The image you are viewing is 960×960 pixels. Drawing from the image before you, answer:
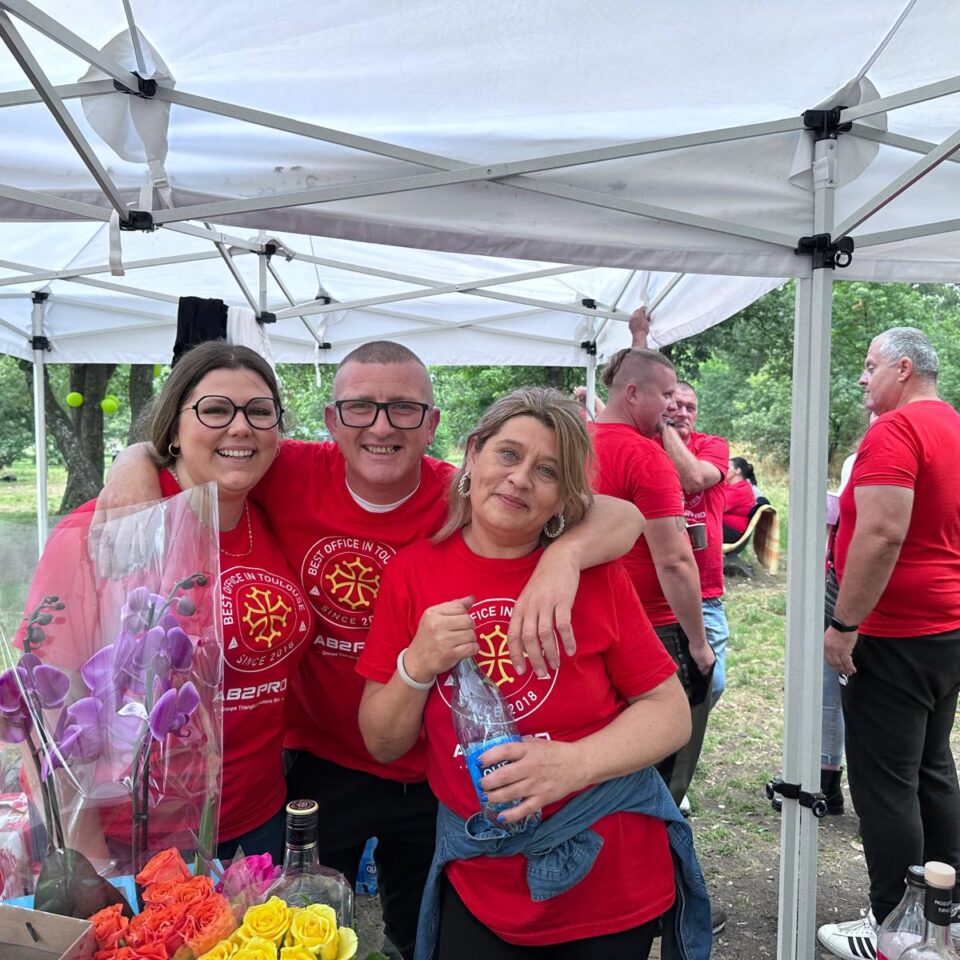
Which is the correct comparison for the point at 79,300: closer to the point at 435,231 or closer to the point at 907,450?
the point at 435,231

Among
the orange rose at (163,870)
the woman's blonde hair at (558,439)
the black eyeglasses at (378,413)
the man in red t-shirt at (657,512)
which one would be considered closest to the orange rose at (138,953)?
the orange rose at (163,870)

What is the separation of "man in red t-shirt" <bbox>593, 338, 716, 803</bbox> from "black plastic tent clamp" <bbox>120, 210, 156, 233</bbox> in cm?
164

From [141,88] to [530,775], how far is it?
1744mm

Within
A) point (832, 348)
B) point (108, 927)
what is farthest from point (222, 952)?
point (832, 348)

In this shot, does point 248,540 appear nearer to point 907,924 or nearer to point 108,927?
point 108,927

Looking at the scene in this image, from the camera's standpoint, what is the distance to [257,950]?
90 cm

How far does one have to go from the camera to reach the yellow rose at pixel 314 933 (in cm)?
93

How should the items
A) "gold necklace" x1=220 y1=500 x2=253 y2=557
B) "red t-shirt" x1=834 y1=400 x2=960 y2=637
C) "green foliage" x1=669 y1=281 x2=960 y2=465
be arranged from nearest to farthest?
"gold necklace" x1=220 y1=500 x2=253 y2=557 → "red t-shirt" x1=834 y1=400 x2=960 y2=637 → "green foliage" x1=669 y1=281 x2=960 y2=465

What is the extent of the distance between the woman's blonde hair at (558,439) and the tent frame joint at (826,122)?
1.08 meters

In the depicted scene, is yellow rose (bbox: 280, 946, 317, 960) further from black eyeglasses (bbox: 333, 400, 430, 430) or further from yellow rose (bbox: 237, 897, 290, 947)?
black eyeglasses (bbox: 333, 400, 430, 430)

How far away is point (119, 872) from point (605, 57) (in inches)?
75.2

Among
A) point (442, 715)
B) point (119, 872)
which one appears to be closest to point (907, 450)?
point (442, 715)

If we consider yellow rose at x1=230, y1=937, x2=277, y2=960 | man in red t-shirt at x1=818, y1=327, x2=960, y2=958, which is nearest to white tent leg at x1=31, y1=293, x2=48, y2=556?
man in red t-shirt at x1=818, y1=327, x2=960, y2=958

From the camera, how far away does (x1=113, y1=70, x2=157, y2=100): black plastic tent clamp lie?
6.18 feet
